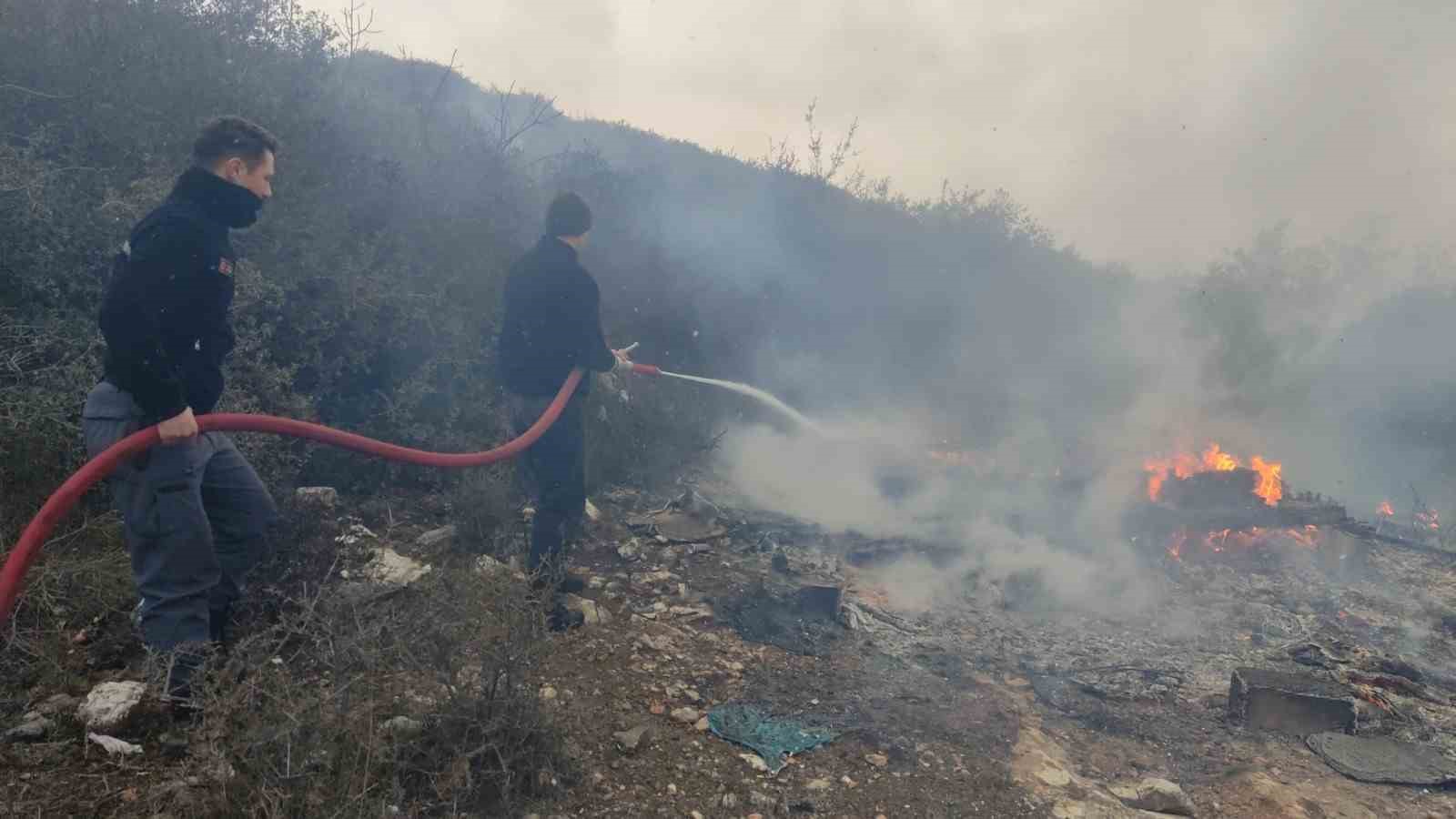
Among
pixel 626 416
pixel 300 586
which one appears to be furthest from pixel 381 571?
pixel 626 416

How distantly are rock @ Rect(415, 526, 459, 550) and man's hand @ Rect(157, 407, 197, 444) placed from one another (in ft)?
6.42

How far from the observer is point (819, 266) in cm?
1143

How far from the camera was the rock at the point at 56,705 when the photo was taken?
271 cm

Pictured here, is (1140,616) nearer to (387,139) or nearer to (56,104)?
(387,139)

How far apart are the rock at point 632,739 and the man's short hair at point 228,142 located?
2.76 metres

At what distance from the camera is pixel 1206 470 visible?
27.7 feet

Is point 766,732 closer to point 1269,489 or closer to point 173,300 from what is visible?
point 173,300

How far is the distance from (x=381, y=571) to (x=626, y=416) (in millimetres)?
3337

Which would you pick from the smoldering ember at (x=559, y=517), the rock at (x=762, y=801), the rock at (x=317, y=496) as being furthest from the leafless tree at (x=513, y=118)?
the rock at (x=762, y=801)

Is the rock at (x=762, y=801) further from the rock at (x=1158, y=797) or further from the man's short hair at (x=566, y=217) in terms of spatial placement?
the man's short hair at (x=566, y=217)

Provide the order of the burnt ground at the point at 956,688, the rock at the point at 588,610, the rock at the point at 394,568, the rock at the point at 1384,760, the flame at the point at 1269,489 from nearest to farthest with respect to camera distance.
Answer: the burnt ground at the point at 956,688, the rock at the point at 1384,760, the rock at the point at 394,568, the rock at the point at 588,610, the flame at the point at 1269,489

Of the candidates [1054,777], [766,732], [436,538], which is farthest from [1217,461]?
[436,538]

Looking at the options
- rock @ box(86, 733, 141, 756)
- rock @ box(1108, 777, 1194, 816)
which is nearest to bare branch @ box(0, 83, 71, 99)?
rock @ box(86, 733, 141, 756)

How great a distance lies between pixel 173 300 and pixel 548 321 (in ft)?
6.36
